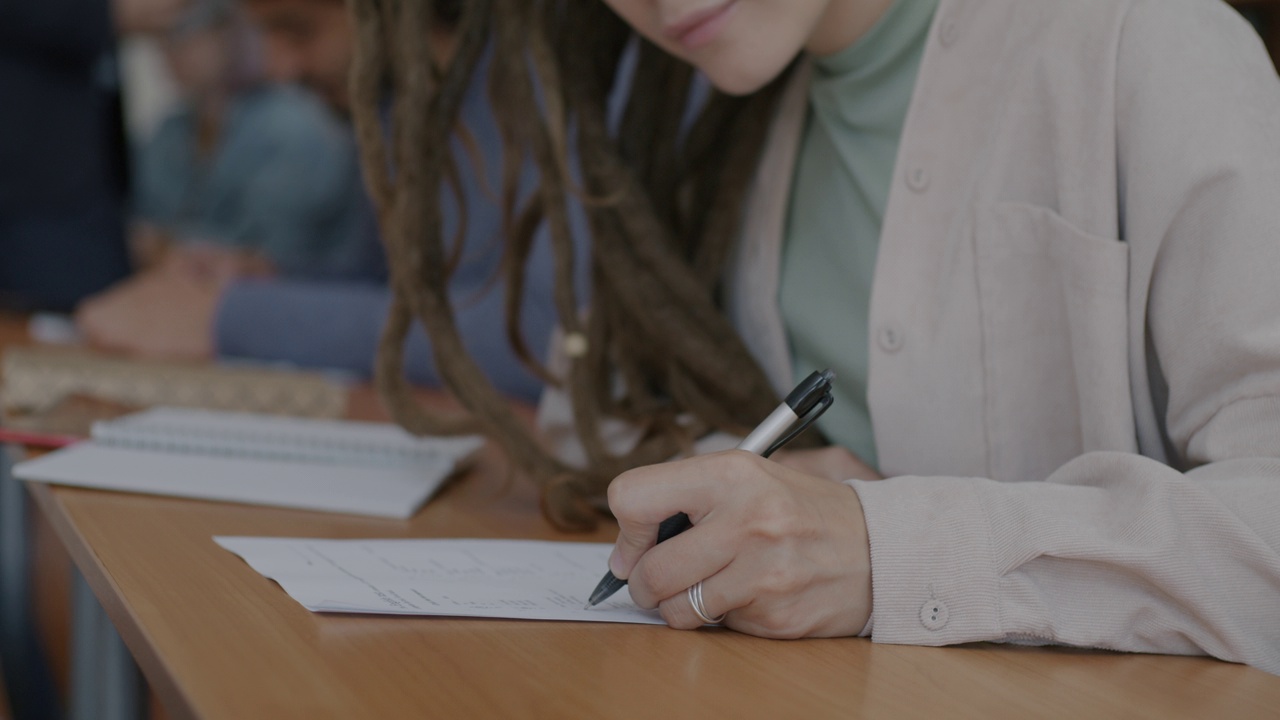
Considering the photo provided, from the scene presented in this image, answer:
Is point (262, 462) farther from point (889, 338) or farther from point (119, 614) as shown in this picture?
point (889, 338)

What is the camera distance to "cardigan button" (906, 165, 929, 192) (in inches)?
31.9

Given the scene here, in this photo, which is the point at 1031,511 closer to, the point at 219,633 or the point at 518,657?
the point at 518,657

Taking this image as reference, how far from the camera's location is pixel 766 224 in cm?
100

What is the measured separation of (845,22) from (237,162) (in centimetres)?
321

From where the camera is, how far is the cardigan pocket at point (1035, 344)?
72cm

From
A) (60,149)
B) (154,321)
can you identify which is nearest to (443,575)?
(154,321)

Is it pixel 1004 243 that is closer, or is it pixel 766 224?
pixel 1004 243

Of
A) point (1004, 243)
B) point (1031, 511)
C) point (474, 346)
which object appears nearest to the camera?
point (1031, 511)

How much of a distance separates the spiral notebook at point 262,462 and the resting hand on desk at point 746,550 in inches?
11.7

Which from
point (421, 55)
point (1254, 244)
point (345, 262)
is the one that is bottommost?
point (345, 262)

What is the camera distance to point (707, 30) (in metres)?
0.81

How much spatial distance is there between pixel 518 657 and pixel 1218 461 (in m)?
0.39

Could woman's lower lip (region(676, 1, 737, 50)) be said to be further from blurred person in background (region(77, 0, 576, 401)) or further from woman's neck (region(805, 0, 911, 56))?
blurred person in background (region(77, 0, 576, 401))

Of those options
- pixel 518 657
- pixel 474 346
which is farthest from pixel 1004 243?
pixel 474 346
